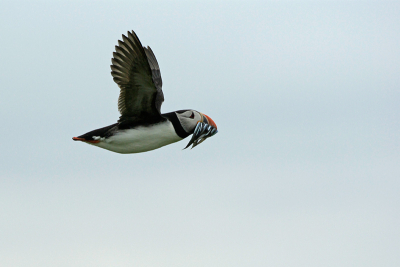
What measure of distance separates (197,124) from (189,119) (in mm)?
191

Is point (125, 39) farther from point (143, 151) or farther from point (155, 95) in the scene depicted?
point (143, 151)

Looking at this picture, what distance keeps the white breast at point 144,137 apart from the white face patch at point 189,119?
221 mm

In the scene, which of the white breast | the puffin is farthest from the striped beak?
the white breast

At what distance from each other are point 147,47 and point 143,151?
8.99 ft

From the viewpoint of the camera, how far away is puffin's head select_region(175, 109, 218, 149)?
38.2 ft

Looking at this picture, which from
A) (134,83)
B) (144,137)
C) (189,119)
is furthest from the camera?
(189,119)

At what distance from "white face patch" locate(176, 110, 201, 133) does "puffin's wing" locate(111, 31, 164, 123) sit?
411 mm

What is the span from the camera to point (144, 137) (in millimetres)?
11797

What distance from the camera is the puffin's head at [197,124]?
11.6 meters

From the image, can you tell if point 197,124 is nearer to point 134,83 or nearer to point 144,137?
point 144,137

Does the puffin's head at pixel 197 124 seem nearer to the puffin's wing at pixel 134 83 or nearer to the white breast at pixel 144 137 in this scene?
the white breast at pixel 144 137

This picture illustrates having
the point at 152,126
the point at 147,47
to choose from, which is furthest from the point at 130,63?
the point at 147,47

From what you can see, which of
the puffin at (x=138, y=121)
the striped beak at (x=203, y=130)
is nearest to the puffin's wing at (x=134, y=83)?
the puffin at (x=138, y=121)

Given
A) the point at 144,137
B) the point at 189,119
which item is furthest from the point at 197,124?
the point at 144,137
